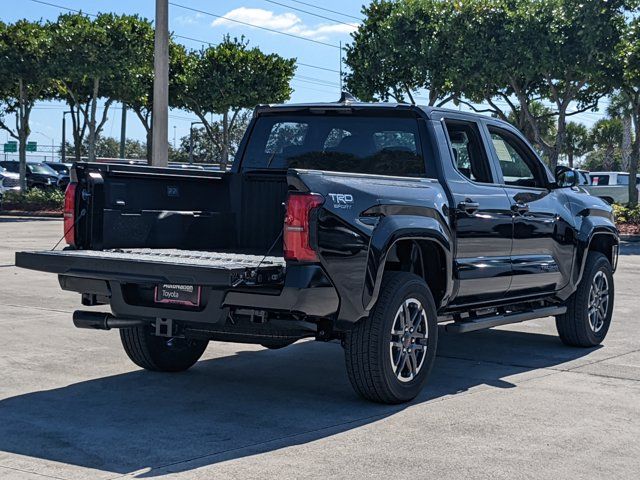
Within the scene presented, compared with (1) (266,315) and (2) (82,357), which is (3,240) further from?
(1) (266,315)

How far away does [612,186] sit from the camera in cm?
4072

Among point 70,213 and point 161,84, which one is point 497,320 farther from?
point 161,84

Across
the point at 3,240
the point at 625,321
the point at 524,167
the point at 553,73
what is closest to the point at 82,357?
the point at 524,167

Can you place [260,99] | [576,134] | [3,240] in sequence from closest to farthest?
[3,240] < [260,99] < [576,134]

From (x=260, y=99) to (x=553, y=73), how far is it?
12.8 m

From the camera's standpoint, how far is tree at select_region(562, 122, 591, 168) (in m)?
75.9

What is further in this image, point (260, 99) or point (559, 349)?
point (260, 99)

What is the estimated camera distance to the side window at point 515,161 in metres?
8.72

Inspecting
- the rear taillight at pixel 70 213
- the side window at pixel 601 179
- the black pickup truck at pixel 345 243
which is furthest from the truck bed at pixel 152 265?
the side window at pixel 601 179

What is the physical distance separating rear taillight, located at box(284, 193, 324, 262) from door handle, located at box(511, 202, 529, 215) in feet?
8.56

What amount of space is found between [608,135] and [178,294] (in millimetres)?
71438

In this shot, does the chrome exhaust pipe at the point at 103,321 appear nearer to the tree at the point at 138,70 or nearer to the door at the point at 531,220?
the door at the point at 531,220

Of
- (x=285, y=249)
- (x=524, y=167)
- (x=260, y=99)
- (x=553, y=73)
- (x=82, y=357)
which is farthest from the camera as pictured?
(x=260, y=99)

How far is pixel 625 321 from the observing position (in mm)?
11562
